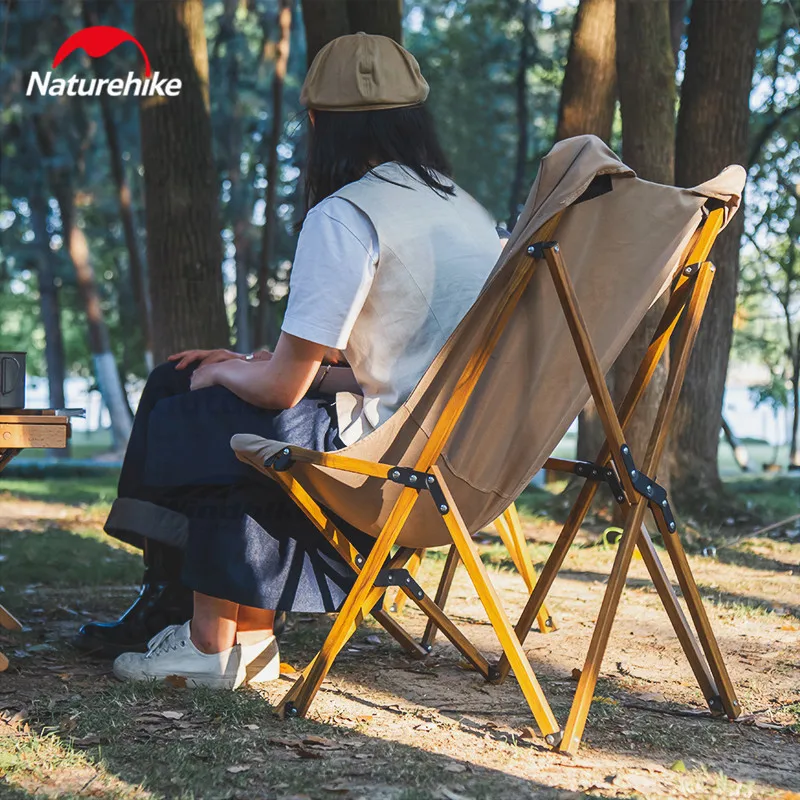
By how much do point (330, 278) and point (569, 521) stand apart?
3.06 feet

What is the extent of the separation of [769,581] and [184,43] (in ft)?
16.5

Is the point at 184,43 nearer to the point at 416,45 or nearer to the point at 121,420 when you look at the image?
the point at 121,420

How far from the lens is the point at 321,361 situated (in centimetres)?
311

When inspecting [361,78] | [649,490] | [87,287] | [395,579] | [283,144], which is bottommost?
[395,579]

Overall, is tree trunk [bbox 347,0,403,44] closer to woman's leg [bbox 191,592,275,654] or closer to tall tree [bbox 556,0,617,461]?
tall tree [bbox 556,0,617,461]

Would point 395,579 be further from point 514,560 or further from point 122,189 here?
point 122,189

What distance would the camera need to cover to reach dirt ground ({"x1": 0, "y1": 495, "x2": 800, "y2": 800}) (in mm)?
2373

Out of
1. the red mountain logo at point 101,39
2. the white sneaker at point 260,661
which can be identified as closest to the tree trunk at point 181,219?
the white sneaker at point 260,661

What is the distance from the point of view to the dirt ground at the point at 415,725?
2.37 metres

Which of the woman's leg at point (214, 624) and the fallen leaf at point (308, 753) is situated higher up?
the woman's leg at point (214, 624)

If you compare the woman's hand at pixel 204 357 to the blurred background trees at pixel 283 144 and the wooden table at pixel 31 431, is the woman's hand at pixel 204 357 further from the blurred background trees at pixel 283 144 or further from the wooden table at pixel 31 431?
the blurred background trees at pixel 283 144

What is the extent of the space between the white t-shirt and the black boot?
3.65 ft

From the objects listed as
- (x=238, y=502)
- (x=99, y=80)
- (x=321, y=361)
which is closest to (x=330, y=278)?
(x=321, y=361)

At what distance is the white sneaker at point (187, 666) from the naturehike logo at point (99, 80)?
4.74 metres
